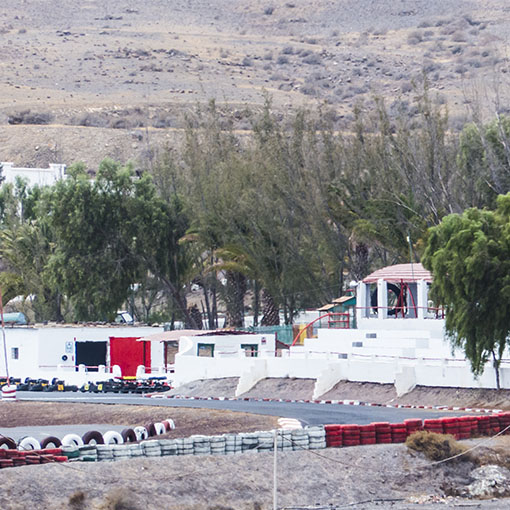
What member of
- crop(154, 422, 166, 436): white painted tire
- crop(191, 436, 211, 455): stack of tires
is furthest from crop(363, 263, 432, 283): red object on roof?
crop(191, 436, 211, 455): stack of tires

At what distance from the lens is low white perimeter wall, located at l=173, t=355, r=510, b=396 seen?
Result: 41.4 m

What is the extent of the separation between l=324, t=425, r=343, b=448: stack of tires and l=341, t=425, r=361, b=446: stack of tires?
13 cm

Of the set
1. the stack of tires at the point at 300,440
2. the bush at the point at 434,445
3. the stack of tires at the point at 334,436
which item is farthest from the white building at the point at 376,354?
the stack of tires at the point at 300,440

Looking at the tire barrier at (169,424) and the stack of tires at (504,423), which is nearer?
the stack of tires at (504,423)

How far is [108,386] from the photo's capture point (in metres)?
52.1

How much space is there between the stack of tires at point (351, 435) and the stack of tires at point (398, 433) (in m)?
1.01

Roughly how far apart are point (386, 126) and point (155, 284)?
66.9 ft

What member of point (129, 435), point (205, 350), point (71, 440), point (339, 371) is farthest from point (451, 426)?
point (205, 350)

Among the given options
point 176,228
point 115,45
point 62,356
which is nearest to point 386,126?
point 176,228

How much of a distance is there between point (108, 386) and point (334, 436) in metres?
23.6

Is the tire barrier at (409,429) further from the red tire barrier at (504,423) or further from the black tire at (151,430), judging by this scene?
the black tire at (151,430)

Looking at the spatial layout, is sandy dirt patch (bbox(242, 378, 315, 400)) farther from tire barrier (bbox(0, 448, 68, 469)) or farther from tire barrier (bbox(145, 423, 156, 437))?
tire barrier (bbox(0, 448, 68, 469))

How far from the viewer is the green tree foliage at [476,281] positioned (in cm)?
3631

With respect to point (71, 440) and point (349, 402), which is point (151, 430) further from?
point (349, 402)
